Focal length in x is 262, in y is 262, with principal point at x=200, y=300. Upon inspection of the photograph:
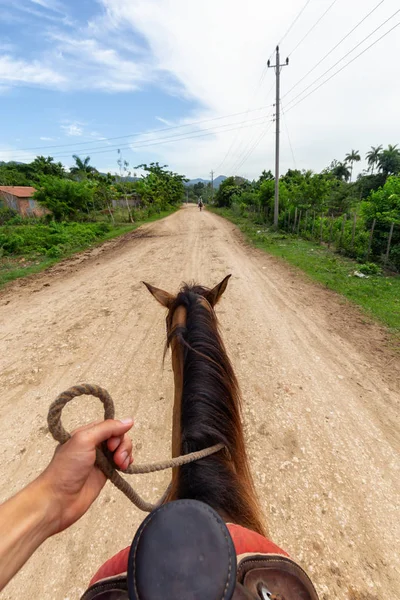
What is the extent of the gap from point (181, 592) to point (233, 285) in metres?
5.73

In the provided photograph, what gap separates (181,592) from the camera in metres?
0.64

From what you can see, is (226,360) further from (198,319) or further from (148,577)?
(148,577)

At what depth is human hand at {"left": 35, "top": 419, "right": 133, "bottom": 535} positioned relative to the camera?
84 centimetres

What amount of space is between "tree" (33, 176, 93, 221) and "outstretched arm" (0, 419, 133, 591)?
733 inches

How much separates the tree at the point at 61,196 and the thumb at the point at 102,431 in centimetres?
1859

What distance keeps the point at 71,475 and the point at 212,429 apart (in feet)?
1.86

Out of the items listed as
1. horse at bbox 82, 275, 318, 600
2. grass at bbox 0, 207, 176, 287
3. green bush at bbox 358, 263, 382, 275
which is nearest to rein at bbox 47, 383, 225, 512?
horse at bbox 82, 275, 318, 600

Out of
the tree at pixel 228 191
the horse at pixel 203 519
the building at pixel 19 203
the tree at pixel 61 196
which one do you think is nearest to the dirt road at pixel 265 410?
the horse at pixel 203 519

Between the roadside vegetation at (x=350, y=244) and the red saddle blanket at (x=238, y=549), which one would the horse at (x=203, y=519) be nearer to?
the red saddle blanket at (x=238, y=549)

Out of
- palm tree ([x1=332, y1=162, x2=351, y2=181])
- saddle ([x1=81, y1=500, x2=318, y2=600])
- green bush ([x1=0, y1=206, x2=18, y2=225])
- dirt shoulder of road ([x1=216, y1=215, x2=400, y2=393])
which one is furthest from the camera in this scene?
palm tree ([x1=332, y1=162, x2=351, y2=181])

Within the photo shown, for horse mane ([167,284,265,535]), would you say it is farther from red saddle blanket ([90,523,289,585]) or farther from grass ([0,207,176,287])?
grass ([0,207,176,287])

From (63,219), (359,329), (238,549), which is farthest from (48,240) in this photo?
(238,549)

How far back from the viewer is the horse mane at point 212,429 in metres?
1.11

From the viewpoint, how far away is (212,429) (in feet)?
3.82
